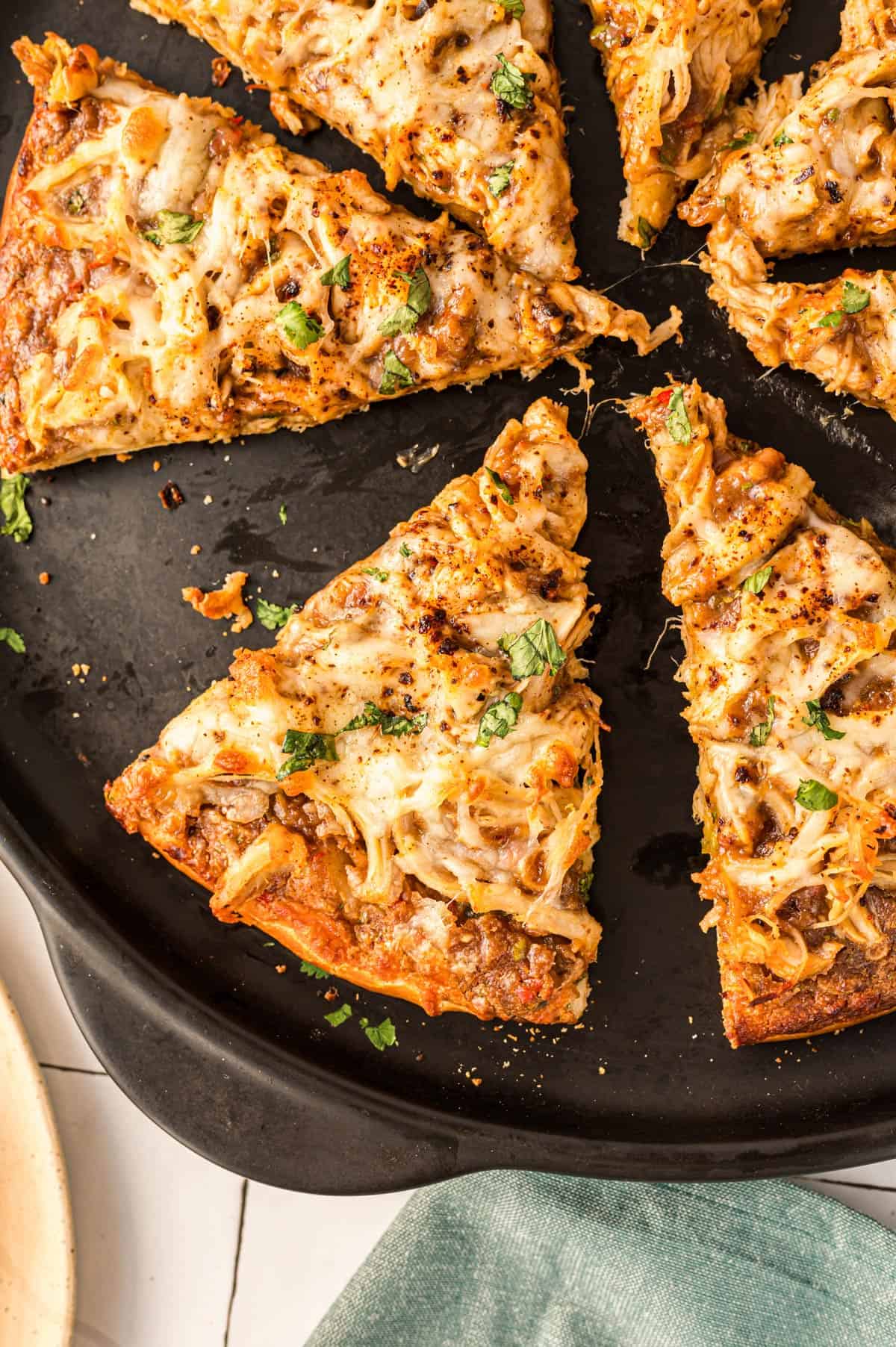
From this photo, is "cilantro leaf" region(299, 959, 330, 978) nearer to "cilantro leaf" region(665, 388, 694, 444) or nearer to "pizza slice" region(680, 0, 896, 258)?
"cilantro leaf" region(665, 388, 694, 444)

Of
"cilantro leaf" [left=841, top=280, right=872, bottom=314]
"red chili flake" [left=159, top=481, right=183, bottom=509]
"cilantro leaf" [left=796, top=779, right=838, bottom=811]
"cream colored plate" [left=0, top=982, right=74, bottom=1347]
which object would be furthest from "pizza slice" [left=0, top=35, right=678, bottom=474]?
"cream colored plate" [left=0, top=982, right=74, bottom=1347]

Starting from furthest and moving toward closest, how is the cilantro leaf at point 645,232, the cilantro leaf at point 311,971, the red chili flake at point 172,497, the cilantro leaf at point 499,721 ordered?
the red chili flake at point 172,497 < the cilantro leaf at point 311,971 < the cilantro leaf at point 645,232 < the cilantro leaf at point 499,721

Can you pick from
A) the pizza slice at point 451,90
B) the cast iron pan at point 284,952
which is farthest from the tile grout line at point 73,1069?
the pizza slice at point 451,90

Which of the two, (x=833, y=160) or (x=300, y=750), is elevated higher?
(x=833, y=160)

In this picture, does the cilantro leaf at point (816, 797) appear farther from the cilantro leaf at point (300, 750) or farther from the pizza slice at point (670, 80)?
the pizza slice at point (670, 80)

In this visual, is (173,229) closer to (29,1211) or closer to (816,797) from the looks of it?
(816,797)

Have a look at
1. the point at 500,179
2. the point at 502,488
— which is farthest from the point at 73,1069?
the point at 500,179

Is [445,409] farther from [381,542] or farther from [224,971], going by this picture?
[224,971]
